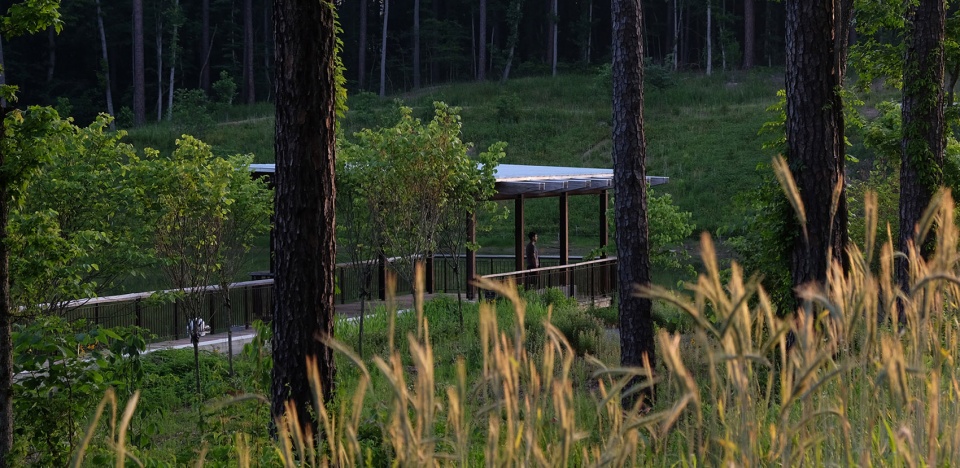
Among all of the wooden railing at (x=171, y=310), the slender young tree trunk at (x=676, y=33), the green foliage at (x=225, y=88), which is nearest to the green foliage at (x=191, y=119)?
the green foliage at (x=225, y=88)

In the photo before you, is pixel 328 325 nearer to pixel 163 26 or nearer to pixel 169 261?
pixel 169 261

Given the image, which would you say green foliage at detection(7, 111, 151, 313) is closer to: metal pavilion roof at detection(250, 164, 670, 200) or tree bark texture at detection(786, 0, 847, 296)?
metal pavilion roof at detection(250, 164, 670, 200)

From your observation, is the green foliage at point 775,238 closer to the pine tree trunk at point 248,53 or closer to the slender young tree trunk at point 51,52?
the pine tree trunk at point 248,53

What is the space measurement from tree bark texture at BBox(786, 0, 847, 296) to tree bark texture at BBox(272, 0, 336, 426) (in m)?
4.19

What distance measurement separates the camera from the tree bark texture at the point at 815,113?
855 cm

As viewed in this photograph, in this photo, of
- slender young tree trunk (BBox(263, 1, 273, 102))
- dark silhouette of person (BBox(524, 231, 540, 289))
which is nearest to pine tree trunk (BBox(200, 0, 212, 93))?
slender young tree trunk (BBox(263, 1, 273, 102))

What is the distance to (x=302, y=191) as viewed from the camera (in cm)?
652

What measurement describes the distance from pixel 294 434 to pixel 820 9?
7755 millimetres

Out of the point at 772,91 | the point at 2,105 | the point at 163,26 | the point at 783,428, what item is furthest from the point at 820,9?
the point at 163,26

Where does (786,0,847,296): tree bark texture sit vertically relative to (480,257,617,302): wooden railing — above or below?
above

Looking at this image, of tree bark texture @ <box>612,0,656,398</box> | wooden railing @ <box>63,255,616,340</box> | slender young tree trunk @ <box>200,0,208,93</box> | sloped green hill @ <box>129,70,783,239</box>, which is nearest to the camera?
tree bark texture @ <box>612,0,656,398</box>

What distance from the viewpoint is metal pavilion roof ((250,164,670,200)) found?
20.4m

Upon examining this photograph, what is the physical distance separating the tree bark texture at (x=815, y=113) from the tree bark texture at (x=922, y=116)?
179 inches

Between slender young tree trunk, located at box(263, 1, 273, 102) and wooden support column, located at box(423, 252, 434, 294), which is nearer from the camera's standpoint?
wooden support column, located at box(423, 252, 434, 294)
